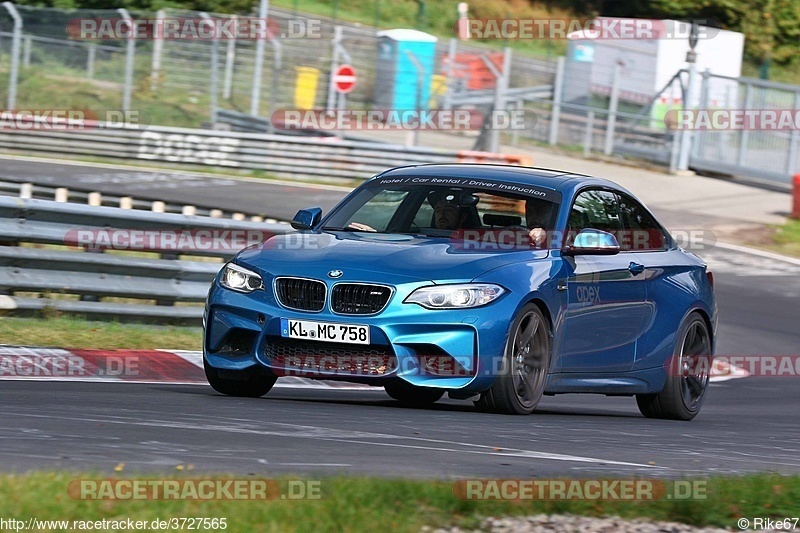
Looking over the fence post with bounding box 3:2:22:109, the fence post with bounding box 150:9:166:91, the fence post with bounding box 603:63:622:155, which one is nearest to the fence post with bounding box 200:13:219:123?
the fence post with bounding box 150:9:166:91

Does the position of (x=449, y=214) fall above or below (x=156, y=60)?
below

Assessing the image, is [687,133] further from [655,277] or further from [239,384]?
[239,384]

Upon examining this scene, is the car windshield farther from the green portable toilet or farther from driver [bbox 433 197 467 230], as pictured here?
the green portable toilet

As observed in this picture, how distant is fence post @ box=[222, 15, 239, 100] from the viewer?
99.3 feet

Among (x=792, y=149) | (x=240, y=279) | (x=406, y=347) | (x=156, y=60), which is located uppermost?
(x=156, y=60)

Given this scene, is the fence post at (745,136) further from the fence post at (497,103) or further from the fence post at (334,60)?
the fence post at (334,60)

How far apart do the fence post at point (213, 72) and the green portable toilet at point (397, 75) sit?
3887 millimetres

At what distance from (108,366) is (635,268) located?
3.62m

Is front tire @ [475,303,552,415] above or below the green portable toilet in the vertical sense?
below

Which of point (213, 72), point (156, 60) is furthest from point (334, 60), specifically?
point (156, 60)

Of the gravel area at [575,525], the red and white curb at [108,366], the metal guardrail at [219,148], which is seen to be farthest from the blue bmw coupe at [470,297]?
the metal guardrail at [219,148]

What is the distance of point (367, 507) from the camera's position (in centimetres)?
478

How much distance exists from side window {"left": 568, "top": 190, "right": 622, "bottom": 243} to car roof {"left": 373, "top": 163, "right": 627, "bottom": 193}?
82mm

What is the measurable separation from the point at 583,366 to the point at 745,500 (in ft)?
11.6
